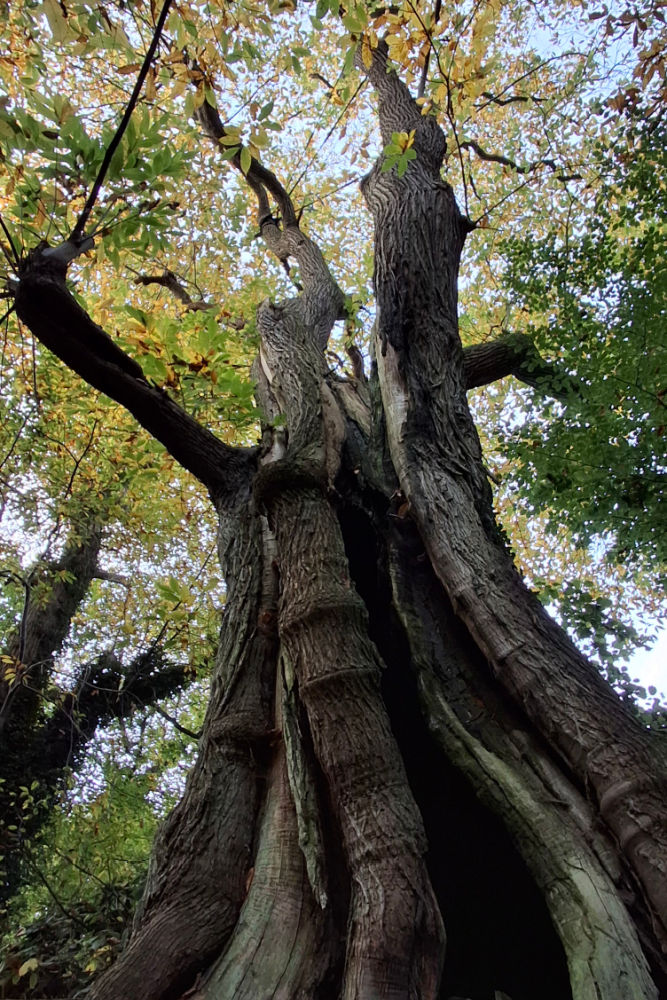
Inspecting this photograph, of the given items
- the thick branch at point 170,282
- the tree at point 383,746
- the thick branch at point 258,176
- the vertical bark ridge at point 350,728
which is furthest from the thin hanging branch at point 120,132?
the thick branch at point 170,282

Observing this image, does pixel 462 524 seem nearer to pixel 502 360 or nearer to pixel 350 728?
pixel 350 728

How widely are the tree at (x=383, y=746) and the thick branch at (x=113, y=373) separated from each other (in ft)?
0.04

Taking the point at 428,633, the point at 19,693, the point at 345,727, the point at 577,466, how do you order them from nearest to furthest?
the point at 345,727, the point at 428,633, the point at 577,466, the point at 19,693

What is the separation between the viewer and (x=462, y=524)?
3205 mm

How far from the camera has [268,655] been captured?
10.3 ft

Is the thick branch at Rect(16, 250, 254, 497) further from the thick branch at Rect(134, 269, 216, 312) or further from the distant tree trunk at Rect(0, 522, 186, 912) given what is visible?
the thick branch at Rect(134, 269, 216, 312)

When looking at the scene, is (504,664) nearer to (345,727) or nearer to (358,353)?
(345,727)

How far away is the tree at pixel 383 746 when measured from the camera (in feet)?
6.86

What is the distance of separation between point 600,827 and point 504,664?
68cm

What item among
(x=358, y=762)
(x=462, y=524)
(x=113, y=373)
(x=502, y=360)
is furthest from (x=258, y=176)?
(x=358, y=762)

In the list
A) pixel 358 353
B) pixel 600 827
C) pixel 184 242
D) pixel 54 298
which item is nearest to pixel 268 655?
pixel 600 827

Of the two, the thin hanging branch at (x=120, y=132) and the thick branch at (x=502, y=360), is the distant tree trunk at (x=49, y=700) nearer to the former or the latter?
the thick branch at (x=502, y=360)

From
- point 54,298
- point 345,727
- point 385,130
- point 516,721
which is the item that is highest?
point 385,130

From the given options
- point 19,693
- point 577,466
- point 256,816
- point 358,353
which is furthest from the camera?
point 19,693
